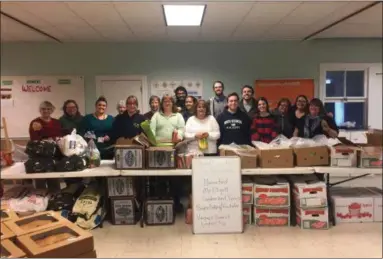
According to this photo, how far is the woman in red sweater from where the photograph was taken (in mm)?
1191

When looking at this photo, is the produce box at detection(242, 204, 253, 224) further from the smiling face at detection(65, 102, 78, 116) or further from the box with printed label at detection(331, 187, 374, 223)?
the smiling face at detection(65, 102, 78, 116)

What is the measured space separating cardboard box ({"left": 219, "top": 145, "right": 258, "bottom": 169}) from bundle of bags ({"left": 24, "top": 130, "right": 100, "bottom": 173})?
0.82 metres

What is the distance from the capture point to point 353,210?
2.60 m

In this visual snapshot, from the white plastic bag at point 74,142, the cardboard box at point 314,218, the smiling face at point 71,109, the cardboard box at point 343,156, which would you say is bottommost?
the cardboard box at point 314,218

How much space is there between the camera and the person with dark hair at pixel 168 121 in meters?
1.42

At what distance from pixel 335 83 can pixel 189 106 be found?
64 cm

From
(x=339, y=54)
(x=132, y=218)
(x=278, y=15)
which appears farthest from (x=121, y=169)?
(x=339, y=54)

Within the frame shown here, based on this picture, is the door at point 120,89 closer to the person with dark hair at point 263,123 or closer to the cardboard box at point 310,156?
the person with dark hair at point 263,123

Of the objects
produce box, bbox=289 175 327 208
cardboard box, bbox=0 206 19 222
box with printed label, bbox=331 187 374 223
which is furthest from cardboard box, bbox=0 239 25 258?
box with printed label, bbox=331 187 374 223

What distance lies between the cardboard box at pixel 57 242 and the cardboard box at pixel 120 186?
113cm

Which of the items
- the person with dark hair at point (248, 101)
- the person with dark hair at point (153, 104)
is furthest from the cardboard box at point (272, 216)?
the person with dark hair at point (153, 104)

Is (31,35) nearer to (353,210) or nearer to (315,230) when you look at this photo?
(315,230)

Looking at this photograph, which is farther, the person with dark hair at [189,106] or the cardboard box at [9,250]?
the person with dark hair at [189,106]

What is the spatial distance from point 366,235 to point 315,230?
0.35m
